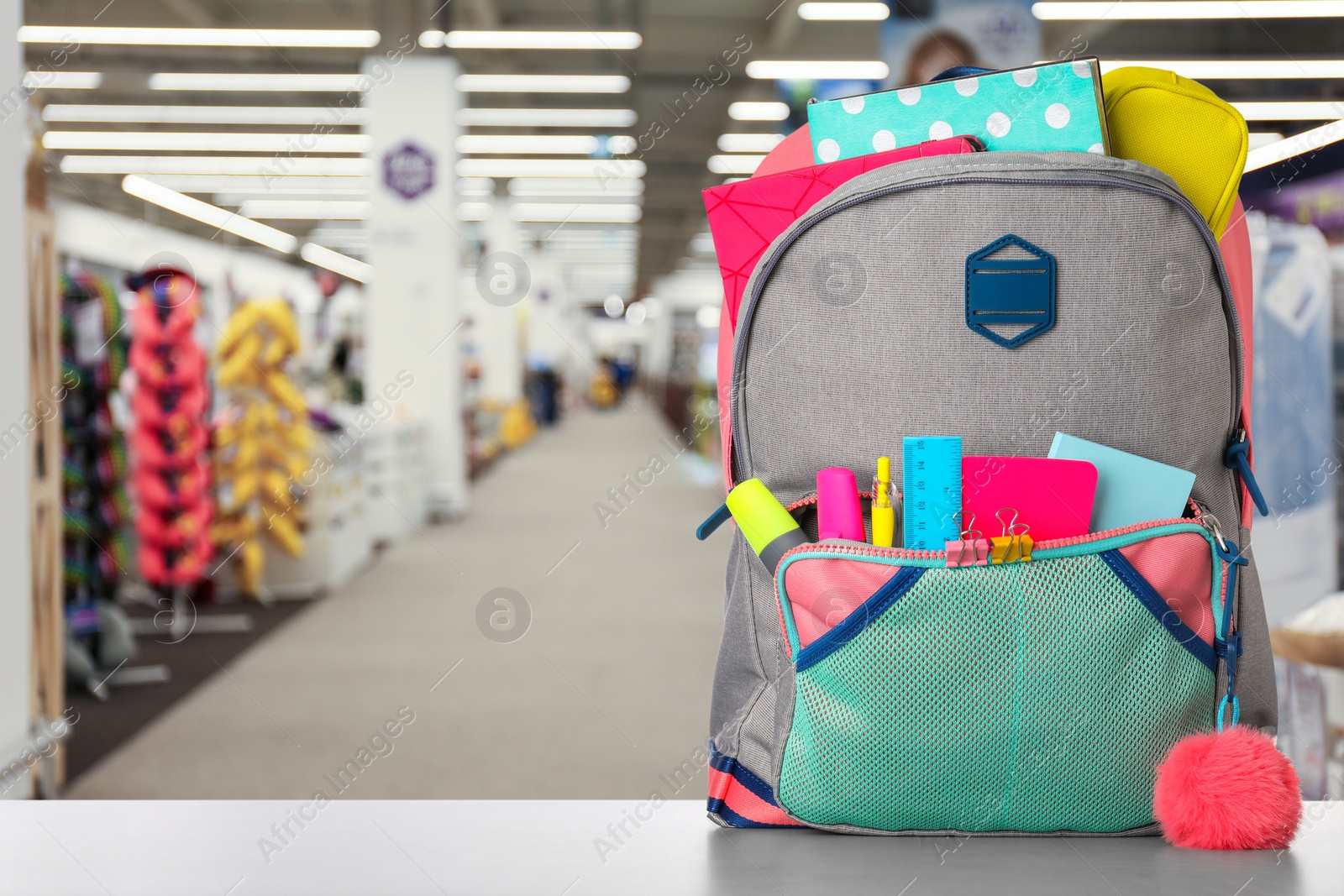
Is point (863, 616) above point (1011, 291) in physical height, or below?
below

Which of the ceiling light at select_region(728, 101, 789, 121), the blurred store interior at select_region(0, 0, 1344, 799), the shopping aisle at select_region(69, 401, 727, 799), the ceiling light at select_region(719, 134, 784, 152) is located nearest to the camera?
the blurred store interior at select_region(0, 0, 1344, 799)

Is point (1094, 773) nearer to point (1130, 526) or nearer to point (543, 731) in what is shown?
point (1130, 526)

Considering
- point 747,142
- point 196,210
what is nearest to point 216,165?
point 196,210

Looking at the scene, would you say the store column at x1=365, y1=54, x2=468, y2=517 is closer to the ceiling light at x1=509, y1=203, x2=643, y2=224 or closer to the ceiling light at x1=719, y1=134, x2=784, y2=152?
the ceiling light at x1=719, y1=134, x2=784, y2=152

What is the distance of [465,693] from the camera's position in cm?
343

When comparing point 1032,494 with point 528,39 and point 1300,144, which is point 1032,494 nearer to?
point 1300,144

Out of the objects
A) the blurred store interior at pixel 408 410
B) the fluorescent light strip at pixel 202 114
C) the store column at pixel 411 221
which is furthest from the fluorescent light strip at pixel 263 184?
the store column at pixel 411 221

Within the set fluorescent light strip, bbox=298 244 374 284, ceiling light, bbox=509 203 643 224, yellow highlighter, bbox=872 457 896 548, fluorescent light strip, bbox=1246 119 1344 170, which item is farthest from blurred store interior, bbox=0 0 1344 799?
fluorescent light strip, bbox=298 244 374 284

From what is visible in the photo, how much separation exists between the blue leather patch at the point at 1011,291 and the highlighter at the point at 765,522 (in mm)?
185

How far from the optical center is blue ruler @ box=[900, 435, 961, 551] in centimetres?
63

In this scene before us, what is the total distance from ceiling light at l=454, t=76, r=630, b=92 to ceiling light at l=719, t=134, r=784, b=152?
273 cm

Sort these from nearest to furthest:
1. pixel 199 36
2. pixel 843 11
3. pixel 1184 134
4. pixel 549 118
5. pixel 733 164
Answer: pixel 1184 134
pixel 843 11
pixel 199 36
pixel 549 118
pixel 733 164

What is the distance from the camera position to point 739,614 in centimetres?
80

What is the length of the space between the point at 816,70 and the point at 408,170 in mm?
3851
